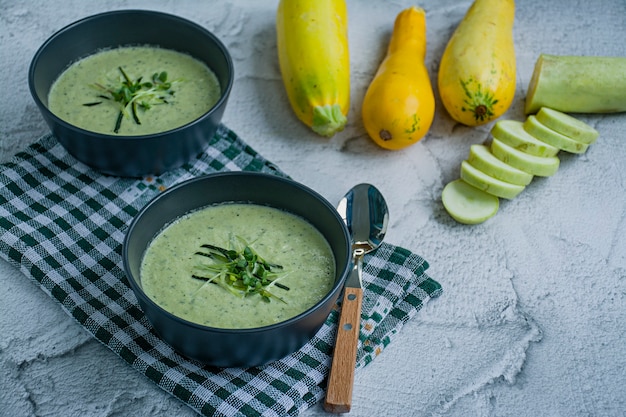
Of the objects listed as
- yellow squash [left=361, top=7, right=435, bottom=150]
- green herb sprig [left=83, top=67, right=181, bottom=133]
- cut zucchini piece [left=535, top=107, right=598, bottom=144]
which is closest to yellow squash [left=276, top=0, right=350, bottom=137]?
yellow squash [left=361, top=7, right=435, bottom=150]

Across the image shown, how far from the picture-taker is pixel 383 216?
6.92 ft

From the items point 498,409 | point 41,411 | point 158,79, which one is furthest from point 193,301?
point 158,79

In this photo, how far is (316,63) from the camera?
236 cm

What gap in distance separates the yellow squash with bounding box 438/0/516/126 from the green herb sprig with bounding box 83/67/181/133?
792mm

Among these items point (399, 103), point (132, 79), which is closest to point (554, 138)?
point (399, 103)

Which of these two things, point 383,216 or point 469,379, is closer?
point 469,379

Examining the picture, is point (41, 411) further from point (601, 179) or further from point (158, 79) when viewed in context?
point (601, 179)

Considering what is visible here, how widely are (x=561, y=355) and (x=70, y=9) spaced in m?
1.90

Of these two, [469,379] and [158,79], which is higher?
[158,79]

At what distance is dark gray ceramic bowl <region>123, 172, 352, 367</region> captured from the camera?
1.61 meters

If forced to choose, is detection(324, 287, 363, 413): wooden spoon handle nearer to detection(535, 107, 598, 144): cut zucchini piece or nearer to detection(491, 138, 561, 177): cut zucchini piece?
detection(491, 138, 561, 177): cut zucchini piece

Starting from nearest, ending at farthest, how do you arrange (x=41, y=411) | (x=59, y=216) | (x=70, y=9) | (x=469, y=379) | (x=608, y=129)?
1. (x=41, y=411)
2. (x=469, y=379)
3. (x=59, y=216)
4. (x=608, y=129)
5. (x=70, y=9)

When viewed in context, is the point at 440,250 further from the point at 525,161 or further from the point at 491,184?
the point at 525,161

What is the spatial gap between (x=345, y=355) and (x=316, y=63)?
942 mm
